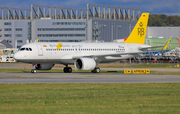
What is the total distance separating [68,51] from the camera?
47.7m

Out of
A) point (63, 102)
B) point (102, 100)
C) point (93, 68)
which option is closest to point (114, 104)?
point (102, 100)

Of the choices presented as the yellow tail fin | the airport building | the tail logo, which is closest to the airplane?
the yellow tail fin

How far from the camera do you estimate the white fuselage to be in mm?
45084

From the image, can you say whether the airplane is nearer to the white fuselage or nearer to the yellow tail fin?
the white fuselage

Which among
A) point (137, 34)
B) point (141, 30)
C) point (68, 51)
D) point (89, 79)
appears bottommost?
point (89, 79)

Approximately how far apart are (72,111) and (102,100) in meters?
3.88

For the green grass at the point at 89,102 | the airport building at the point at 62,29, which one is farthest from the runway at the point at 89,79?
the airport building at the point at 62,29

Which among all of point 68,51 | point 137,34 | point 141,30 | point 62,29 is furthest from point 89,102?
point 62,29

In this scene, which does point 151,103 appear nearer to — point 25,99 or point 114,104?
point 114,104

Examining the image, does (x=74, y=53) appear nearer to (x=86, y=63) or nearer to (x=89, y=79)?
(x=86, y=63)

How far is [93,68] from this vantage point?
1836 inches

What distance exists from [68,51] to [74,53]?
1.02m

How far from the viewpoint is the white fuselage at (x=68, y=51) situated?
45.1 metres

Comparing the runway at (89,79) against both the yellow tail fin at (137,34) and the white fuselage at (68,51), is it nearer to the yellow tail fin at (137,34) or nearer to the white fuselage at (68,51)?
the white fuselage at (68,51)
